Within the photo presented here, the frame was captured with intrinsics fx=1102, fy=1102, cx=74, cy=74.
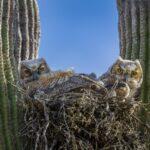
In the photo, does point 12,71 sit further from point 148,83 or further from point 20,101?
point 148,83

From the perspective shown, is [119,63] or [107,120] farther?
[119,63]

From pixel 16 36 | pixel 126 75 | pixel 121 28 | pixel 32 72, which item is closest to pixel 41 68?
pixel 32 72

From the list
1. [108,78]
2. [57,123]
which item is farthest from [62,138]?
[108,78]

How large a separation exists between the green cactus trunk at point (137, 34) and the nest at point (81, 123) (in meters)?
0.72

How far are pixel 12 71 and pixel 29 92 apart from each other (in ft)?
2.50

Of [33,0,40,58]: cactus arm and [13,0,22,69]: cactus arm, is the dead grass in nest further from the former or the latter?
[33,0,40,58]: cactus arm

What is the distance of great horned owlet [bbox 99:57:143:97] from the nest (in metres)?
0.45

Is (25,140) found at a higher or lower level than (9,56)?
lower

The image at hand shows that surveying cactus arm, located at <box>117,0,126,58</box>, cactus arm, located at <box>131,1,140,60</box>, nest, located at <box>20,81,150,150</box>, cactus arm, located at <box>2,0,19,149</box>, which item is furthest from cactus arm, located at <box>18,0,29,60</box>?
nest, located at <box>20,81,150,150</box>

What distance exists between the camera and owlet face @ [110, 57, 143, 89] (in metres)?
12.5

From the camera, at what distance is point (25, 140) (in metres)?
11.9

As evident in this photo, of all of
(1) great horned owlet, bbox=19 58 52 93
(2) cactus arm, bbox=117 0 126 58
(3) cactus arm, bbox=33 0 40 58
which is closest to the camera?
(1) great horned owlet, bbox=19 58 52 93

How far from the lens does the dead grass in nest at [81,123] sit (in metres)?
11.7

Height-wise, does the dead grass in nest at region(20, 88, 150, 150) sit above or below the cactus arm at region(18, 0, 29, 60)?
below
